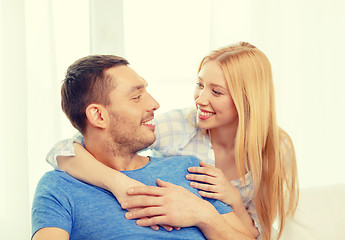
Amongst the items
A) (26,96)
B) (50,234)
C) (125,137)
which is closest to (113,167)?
(125,137)

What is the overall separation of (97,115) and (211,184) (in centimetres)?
47

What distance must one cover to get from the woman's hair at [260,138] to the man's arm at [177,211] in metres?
0.37

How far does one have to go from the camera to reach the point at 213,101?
178cm

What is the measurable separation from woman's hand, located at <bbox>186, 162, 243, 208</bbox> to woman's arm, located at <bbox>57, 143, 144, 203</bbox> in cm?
23

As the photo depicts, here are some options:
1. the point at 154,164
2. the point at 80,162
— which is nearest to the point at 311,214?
the point at 154,164

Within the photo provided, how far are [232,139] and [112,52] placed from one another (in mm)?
798

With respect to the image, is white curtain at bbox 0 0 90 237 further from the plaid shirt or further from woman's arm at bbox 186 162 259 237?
woman's arm at bbox 186 162 259 237

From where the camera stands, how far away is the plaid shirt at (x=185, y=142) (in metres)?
1.85

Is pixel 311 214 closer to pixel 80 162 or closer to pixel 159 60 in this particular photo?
pixel 80 162

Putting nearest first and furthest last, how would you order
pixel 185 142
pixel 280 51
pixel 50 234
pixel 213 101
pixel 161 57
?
pixel 50 234, pixel 213 101, pixel 185 142, pixel 161 57, pixel 280 51

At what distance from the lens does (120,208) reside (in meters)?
1.46

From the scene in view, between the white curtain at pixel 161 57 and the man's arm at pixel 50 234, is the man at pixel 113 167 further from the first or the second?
the white curtain at pixel 161 57

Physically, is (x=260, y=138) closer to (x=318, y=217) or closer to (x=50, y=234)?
(x=318, y=217)

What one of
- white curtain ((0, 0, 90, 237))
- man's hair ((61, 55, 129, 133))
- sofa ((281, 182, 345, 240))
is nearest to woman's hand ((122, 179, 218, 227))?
man's hair ((61, 55, 129, 133))
